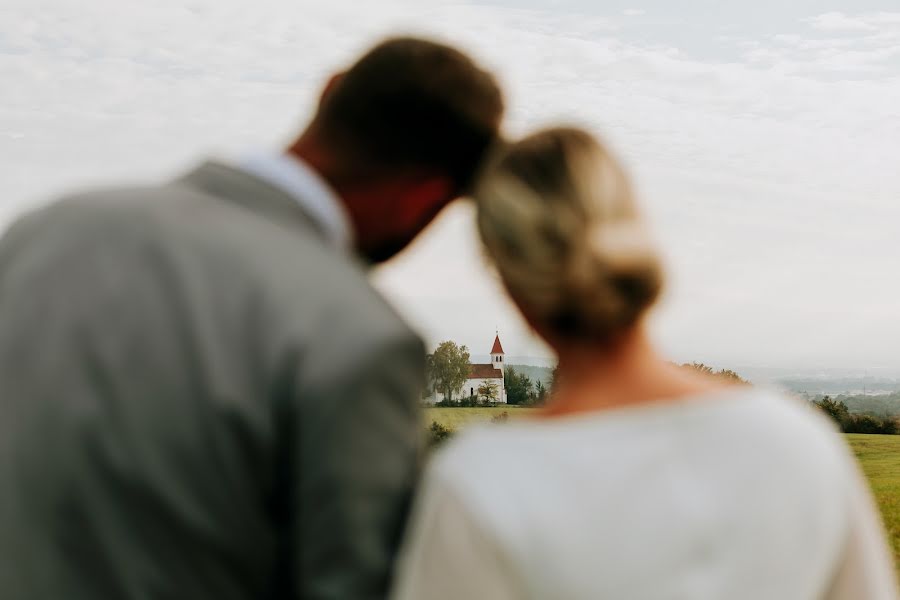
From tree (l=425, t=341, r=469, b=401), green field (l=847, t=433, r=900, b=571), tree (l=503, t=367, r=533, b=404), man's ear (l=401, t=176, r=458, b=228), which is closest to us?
man's ear (l=401, t=176, r=458, b=228)

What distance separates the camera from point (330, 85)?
263cm

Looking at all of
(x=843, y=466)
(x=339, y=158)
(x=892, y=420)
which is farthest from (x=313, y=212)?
(x=892, y=420)

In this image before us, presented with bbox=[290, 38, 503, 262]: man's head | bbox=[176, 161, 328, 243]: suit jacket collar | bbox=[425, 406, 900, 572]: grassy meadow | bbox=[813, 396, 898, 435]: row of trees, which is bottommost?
bbox=[425, 406, 900, 572]: grassy meadow

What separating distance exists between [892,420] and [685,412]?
61.0 meters

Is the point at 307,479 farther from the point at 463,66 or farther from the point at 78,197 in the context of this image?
the point at 463,66

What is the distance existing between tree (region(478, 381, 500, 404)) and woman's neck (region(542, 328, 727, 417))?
142235 mm

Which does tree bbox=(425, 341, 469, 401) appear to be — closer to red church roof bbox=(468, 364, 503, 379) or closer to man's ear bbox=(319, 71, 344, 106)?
red church roof bbox=(468, 364, 503, 379)

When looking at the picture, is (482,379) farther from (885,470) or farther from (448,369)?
(885,470)

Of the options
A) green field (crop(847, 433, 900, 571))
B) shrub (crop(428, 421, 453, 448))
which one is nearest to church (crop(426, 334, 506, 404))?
shrub (crop(428, 421, 453, 448))

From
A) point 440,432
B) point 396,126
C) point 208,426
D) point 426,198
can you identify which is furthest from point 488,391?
point 208,426

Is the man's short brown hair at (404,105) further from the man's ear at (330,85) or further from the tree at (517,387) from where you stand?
the tree at (517,387)

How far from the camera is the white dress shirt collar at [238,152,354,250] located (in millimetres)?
2398

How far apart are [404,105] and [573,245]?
0.70 metres

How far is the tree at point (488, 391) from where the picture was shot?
483 feet
